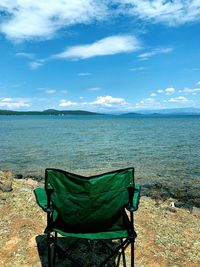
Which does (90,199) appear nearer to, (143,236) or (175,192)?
(143,236)

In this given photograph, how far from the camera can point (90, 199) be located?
5391 mm

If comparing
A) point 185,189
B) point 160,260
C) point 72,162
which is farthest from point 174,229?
point 72,162

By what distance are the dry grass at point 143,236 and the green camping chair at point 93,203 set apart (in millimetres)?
1410

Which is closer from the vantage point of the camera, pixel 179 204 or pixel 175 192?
pixel 179 204

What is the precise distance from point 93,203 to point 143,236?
2833mm

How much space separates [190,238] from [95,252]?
2.36 meters

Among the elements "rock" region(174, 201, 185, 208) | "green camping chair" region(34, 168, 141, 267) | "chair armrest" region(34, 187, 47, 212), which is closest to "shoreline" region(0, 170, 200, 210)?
"rock" region(174, 201, 185, 208)

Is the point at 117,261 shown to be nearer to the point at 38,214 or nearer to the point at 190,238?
the point at 190,238

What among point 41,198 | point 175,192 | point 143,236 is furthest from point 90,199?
point 175,192

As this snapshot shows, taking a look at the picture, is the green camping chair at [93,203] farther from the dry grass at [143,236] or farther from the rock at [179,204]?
the rock at [179,204]

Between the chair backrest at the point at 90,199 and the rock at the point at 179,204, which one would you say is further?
the rock at the point at 179,204

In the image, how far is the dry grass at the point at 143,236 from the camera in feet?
21.6

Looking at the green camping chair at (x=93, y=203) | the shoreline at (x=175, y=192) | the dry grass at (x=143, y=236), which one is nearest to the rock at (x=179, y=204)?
the shoreline at (x=175, y=192)

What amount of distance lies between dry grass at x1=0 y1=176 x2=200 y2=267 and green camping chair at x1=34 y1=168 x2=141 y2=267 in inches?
55.5
